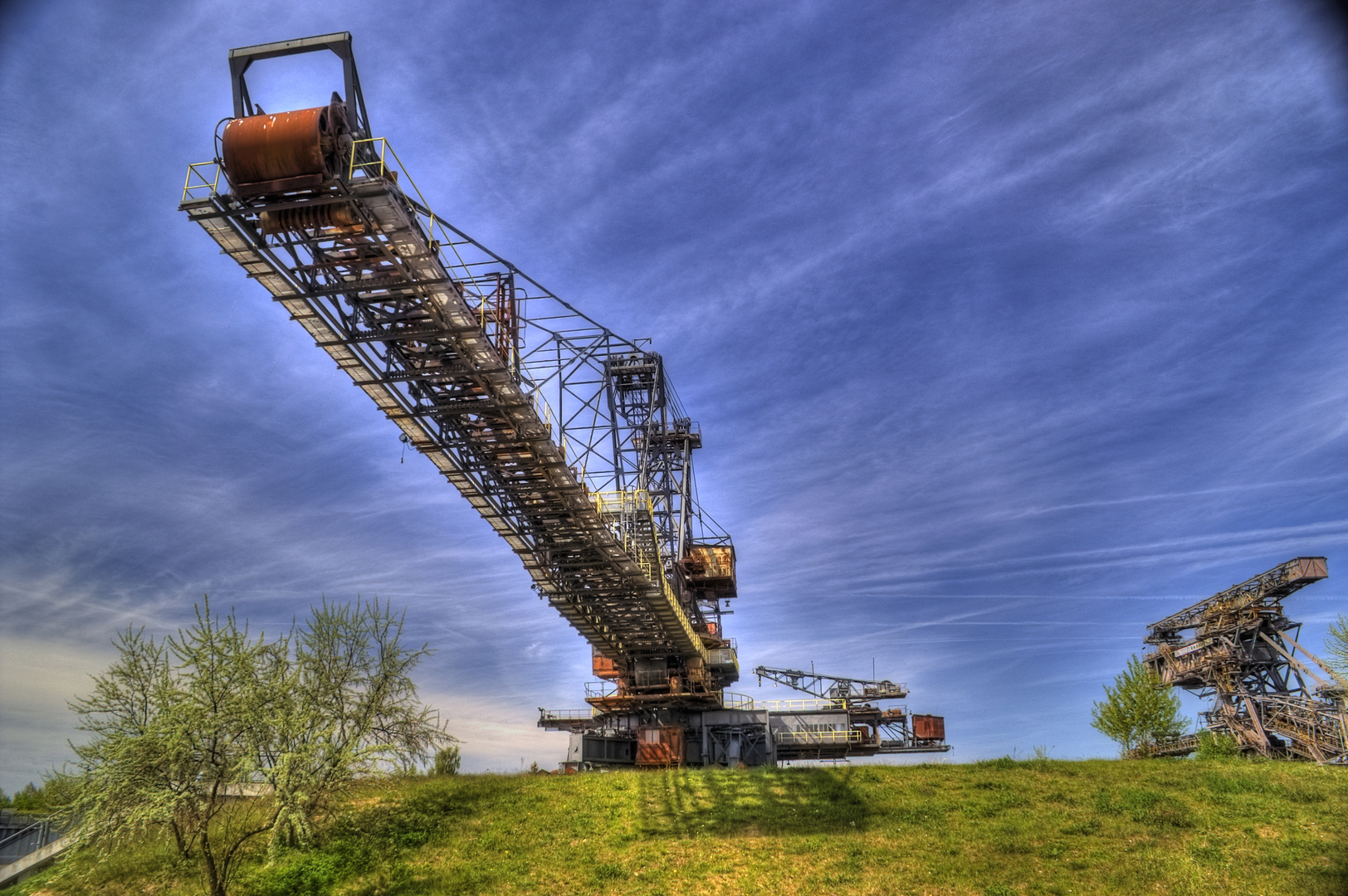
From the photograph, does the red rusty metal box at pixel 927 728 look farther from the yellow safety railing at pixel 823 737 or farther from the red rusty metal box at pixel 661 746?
the red rusty metal box at pixel 661 746

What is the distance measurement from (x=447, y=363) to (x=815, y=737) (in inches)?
1230

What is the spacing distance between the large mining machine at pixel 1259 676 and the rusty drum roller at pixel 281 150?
161ft

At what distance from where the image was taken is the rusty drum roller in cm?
1844

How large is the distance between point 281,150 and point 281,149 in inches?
0.7

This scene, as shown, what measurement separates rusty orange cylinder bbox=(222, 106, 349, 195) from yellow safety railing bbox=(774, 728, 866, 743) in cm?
3796

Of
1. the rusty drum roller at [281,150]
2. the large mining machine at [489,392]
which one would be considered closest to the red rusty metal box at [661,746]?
the large mining machine at [489,392]

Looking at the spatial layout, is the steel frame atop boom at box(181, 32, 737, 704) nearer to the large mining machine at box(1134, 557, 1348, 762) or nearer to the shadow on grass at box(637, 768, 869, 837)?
the shadow on grass at box(637, 768, 869, 837)

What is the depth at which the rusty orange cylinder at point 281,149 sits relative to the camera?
1842 cm

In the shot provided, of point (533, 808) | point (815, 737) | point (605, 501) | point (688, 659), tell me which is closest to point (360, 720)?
point (533, 808)

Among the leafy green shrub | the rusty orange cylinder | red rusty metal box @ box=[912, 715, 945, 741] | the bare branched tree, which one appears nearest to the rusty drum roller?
the rusty orange cylinder

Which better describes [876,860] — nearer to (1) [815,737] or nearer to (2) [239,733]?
(2) [239,733]

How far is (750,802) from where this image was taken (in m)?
29.7

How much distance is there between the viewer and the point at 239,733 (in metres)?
21.8

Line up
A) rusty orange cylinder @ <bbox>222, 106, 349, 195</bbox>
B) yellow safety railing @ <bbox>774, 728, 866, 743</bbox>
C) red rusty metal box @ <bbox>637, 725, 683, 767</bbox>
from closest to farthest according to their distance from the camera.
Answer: rusty orange cylinder @ <bbox>222, 106, 349, 195</bbox> → red rusty metal box @ <bbox>637, 725, 683, 767</bbox> → yellow safety railing @ <bbox>774, 728, 866, 743</bbox>
